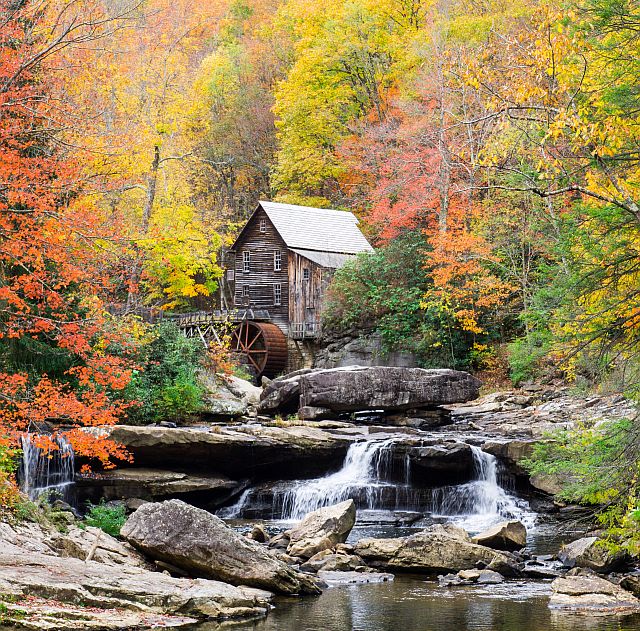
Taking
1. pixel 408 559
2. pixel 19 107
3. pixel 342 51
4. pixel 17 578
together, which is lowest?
pixel 408 559

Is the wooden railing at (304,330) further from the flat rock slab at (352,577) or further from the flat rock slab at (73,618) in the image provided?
the flat rock slab at (73,618)

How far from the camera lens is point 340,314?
114 ft

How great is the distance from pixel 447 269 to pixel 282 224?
11227mm

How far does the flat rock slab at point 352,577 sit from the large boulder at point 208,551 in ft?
2.72

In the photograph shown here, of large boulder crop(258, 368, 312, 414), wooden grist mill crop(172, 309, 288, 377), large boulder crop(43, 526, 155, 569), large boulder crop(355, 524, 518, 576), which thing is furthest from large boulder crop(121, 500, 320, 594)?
wooden grist mill crop(172, 309, 288, 377)

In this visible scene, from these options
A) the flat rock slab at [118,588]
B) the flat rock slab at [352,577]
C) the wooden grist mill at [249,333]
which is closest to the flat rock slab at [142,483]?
the flat rock slab at [352,577]

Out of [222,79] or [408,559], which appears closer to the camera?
[408,559]

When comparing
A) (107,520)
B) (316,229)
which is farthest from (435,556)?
(316,229)

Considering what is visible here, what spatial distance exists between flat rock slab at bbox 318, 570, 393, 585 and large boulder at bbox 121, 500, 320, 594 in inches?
32.6

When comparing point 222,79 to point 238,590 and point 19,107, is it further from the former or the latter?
point 238,590

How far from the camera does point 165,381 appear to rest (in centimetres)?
2130

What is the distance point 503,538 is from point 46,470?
8.86 metres

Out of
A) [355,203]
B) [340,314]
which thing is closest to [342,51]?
[355,203]

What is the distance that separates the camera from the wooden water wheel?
118ft
